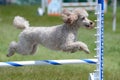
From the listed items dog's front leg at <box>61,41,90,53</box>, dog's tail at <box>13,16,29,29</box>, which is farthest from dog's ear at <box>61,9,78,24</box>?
dog's tail at <box>13,16,29,29</box>

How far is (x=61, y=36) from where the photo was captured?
5.77 m

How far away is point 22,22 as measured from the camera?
6191mm

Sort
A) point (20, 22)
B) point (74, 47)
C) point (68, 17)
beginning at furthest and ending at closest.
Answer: point (20, 22) → point (68, 17) → point (74, 47)

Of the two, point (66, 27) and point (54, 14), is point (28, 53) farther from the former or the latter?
point (54, 14)

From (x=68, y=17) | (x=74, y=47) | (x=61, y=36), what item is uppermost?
(x=68, y=17)

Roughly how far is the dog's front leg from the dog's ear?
28 cm

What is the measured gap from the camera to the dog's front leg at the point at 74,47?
5.51 metres

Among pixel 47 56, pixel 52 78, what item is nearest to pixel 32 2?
pixel 47 56

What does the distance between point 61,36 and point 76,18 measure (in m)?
0.29

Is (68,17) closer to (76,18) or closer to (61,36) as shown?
(76,18)

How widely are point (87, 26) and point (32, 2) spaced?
32556 mm

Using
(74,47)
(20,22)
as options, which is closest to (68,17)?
(74,47)

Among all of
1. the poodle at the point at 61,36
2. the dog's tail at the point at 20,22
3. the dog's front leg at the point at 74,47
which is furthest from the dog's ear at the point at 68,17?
the dog's tail at the point at 20,22

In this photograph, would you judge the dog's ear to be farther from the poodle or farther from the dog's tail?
the dog's tail
